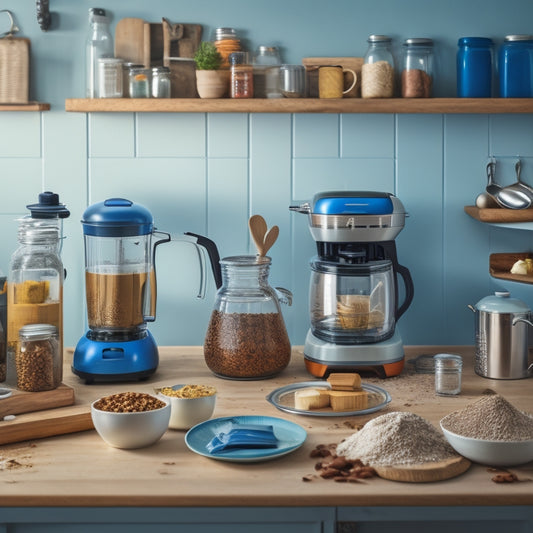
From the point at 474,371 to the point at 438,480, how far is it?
757mm

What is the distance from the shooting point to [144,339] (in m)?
1.96

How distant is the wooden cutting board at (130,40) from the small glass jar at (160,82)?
9 cm

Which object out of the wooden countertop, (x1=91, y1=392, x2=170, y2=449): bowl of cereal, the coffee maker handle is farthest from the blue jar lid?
(x1=91, y1=392, x2=170, y2=449): bowl of cereal

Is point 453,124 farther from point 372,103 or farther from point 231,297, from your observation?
point 231,297

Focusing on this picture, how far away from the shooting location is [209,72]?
217 centimetres

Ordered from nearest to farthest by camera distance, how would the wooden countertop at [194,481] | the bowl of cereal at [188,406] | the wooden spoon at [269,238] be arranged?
1. the wooden countertop at [194,481]
2. the bowl of cereal at [188,406]
3. the wooden spoon at [269,238]

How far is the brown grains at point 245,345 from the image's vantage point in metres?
1.95

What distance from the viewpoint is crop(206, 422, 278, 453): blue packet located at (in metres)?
1.46

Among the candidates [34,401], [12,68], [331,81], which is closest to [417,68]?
[331,81]

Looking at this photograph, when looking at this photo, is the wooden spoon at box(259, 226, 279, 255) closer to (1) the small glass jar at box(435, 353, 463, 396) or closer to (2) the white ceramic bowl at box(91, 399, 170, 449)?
(1) the small glass jar at box(435, 353, 463, 396)

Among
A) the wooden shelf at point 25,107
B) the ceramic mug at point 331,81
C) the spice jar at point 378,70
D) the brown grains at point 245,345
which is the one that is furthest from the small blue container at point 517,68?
the wooden shelf at point 25,107

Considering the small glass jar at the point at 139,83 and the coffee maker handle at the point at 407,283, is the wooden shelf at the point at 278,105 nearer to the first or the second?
the small glass jar at the point at 139,83

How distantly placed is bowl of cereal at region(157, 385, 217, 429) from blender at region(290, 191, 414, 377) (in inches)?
16.8

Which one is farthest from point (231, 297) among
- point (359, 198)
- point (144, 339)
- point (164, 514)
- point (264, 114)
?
point (164, 514)
